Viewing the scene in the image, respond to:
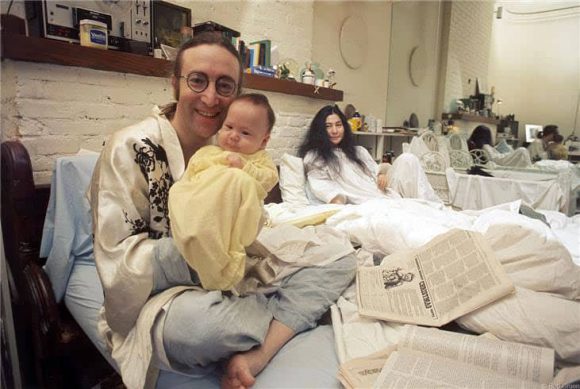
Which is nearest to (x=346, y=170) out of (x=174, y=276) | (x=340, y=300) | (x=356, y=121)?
(x=356, y=121)

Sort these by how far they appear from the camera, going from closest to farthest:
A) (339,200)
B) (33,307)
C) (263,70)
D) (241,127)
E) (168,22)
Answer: (241,127)
(33,307)
(168,22)
(339,200)
(263,70)

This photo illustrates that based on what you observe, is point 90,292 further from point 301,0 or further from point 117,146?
point 301,0

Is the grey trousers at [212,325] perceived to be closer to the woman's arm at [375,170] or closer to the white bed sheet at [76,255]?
the white bed sheet at [76,255]

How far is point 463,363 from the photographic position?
0.54 m

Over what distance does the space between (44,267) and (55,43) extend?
0.70m

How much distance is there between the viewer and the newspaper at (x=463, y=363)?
496 mm

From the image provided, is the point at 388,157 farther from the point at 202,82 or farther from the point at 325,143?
the point at 202,82

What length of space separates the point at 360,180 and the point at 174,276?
1.45 m

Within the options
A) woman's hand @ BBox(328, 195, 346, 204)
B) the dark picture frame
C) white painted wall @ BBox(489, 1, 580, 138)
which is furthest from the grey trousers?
white painted wall @ BBox(489, 1, 580, 138)

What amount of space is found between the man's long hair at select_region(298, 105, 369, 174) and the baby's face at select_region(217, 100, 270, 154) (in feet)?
4.07

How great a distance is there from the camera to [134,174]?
684 millimetres

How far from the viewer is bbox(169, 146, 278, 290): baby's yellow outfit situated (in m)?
0.57

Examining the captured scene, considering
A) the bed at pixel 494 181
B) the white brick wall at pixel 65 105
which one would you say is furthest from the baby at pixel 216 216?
the bed at pixel 494 181

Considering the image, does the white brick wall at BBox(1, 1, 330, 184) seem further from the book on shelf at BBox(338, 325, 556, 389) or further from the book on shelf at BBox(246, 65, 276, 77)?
the book on shelf at BBox(338, 325, 556, 389)
